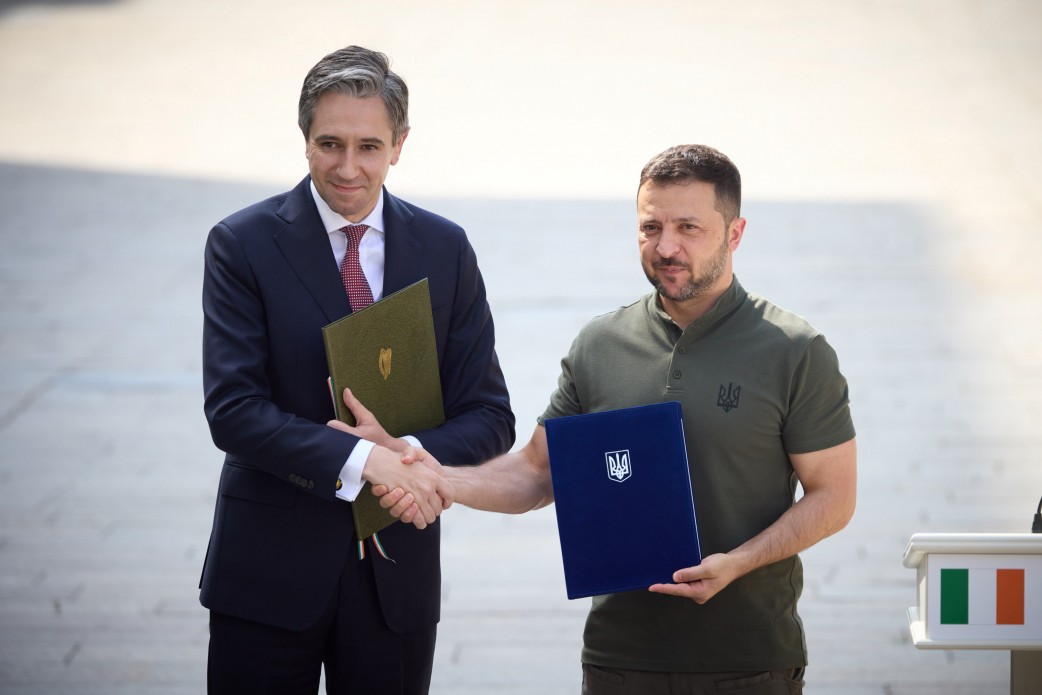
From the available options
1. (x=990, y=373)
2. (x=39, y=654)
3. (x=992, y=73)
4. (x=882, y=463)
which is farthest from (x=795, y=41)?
(x=39, y=654)

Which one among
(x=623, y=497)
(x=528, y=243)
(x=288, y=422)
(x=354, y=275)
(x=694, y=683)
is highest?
(x=528, y=243)

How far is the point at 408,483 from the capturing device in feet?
6.34

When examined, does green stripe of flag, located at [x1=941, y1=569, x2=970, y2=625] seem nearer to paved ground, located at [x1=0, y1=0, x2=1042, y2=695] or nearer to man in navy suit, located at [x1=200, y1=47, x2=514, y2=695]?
man in navy suit, located at [x1=200, y1=47, x2=514, y2=695]

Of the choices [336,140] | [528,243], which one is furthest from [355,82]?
[528,243]

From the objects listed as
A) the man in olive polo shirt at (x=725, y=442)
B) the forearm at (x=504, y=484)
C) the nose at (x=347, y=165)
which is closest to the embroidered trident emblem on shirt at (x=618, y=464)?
the man in olive polo shirt at (x=725, y=442)

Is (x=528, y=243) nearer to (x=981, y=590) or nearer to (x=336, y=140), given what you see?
(x=336, y=140)

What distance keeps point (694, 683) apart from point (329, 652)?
0.61m

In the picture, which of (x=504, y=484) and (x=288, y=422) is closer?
(x=288, y=422)

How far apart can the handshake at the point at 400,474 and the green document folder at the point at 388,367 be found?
0.03 meters

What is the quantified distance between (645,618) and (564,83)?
367 inches

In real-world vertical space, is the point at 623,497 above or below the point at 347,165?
below

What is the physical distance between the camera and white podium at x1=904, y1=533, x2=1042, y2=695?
1775 millimetres

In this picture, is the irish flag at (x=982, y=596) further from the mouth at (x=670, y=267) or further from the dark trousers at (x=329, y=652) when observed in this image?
the dark trousers at (x=329, y=652)

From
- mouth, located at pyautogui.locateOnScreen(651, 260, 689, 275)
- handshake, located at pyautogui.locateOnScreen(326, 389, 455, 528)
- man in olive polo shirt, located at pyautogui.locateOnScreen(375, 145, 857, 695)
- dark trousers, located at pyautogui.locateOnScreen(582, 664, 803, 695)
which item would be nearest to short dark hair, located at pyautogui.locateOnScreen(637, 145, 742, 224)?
man in olive polo shirt, located at pyautogui.locateOnScreen(375, 145, 857, 695)
